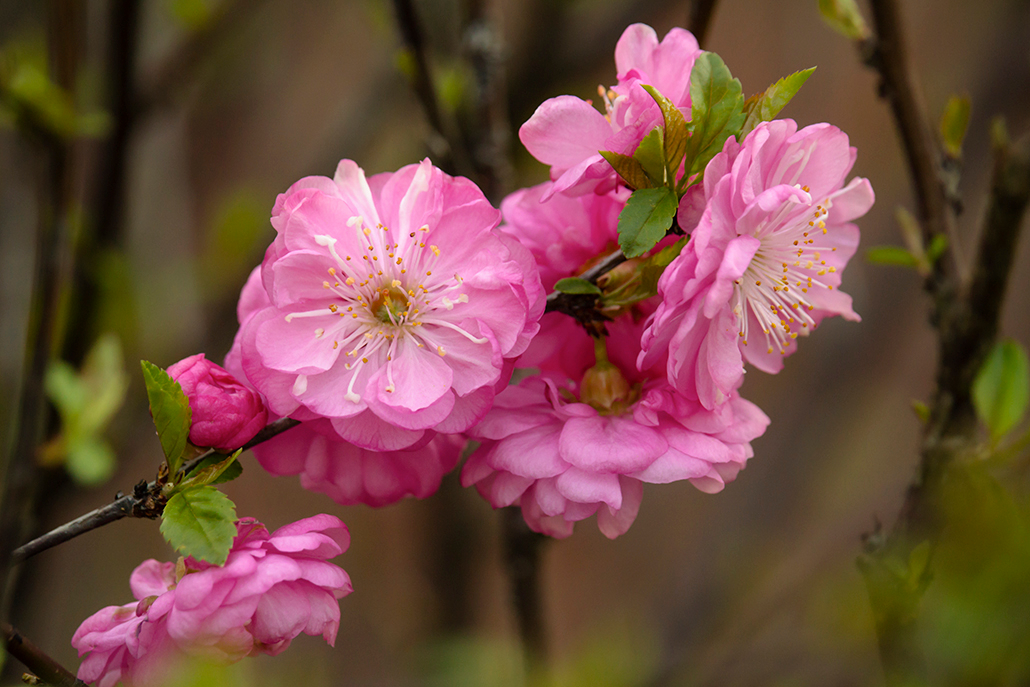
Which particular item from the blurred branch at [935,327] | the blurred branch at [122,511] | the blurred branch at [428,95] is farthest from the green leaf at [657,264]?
the blurred branch at [428,95]

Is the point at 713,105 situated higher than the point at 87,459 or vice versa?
the point at 713,105

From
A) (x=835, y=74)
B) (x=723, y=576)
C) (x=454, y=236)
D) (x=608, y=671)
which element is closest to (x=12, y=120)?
(x=454, y=236)

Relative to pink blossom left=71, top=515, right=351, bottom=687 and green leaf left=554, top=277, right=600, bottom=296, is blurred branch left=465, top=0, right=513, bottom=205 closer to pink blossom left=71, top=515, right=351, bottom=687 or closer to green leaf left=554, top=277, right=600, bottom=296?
green leaf left=554, top=277, right=600, bottom=296

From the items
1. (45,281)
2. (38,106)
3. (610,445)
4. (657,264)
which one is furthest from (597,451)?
(38,106)

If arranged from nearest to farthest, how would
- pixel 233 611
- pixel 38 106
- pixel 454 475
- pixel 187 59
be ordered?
pixel 233 611 → pixel 38 106 → pixel 187 59 → pixel 454 475

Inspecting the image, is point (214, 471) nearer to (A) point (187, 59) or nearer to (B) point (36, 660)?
(B) point (36, 660)

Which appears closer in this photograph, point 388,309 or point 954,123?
point 388,309

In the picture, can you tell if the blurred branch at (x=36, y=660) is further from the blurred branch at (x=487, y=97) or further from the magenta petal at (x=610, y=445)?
the blurred branch at (x=487, y=97)
